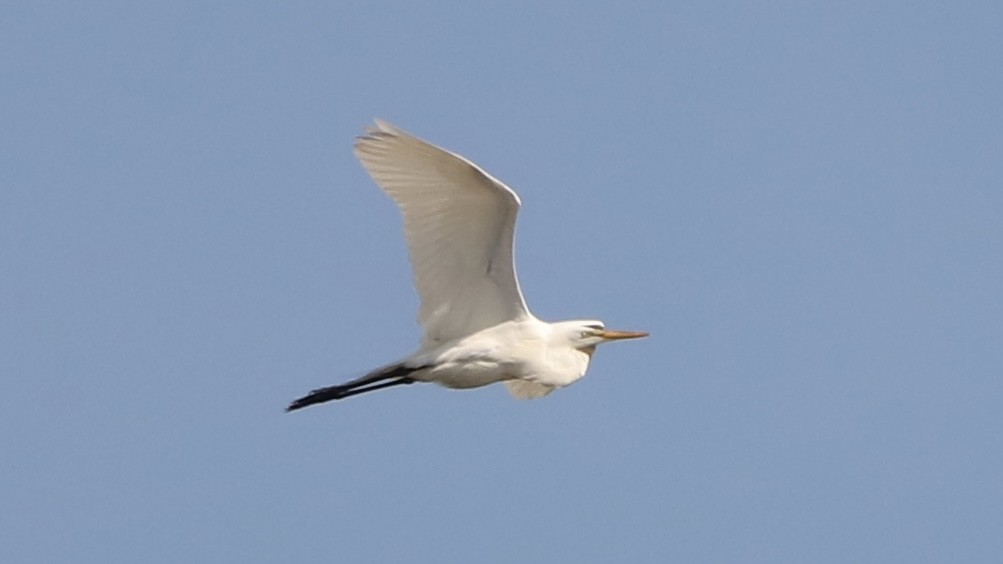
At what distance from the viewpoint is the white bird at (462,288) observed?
10.8m

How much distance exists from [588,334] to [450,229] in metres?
1.42

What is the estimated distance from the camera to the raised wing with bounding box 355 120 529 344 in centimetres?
1076

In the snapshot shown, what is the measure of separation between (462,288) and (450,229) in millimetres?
474

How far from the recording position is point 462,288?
11.5 metres

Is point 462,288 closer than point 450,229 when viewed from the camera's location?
No

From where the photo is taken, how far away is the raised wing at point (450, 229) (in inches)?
424

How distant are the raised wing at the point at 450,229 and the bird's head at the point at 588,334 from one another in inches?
17.3

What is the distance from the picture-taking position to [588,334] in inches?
474

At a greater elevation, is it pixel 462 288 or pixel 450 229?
pixel 450 229

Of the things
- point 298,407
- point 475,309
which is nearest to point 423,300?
point 475,309

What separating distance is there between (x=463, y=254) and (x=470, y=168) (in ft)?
2.46

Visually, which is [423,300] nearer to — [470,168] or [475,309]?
[475,309]

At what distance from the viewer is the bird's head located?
1190 cm

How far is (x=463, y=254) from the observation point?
1128cm
